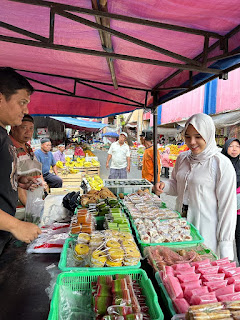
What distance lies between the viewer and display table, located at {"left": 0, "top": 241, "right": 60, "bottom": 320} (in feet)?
4.27

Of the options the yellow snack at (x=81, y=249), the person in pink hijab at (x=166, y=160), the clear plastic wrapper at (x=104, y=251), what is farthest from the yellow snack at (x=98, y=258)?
the person in pink hijab at (x=166, y=160)

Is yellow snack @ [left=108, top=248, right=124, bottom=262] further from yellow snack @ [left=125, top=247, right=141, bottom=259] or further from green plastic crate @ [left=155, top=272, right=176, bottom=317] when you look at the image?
green plastic crate @ [left=155, top=272, right=176, bottom=317]

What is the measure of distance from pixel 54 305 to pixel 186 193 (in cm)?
191

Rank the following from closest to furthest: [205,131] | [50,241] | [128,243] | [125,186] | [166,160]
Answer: [128,243]
[50,241]
[205,131]
[125,186]
[166,160]

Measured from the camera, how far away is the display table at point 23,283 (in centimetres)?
130

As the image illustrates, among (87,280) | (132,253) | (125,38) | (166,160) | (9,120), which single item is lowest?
(87,280)

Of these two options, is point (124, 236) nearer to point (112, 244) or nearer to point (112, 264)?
point (112, 244)

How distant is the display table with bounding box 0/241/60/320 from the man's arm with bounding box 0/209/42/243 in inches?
13.5

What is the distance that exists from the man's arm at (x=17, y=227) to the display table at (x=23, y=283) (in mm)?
343

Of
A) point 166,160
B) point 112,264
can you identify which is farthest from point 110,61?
point 166,160

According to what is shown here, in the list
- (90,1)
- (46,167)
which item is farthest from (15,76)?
(46,167)

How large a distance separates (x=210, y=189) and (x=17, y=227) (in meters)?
1.86

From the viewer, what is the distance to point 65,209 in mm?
2895

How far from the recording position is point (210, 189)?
2.37 metres
